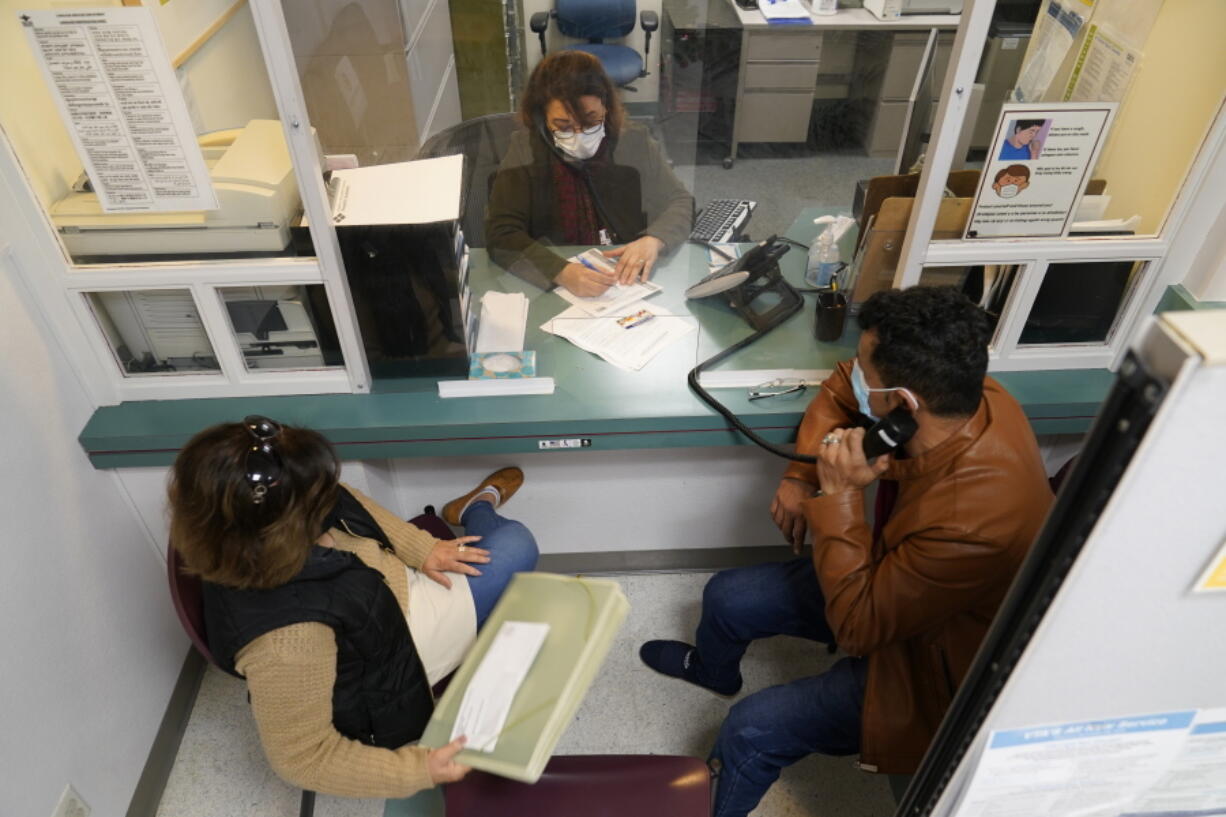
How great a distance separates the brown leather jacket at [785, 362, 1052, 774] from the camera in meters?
1.35

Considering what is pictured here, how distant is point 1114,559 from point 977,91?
1249 mm

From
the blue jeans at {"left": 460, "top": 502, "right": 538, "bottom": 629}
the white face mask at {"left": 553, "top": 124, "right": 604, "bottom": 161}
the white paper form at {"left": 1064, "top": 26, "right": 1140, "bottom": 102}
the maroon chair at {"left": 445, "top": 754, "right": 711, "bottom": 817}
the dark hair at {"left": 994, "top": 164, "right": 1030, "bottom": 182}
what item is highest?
the white paper form at {"left": 1064, "top": 26, "right": 1140, "bottom": 102}

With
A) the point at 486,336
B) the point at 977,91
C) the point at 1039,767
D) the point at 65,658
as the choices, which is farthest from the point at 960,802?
the point at 65,658

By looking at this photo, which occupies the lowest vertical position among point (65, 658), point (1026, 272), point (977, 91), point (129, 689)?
point (129, 689)

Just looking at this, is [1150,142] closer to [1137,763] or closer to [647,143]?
[647,143]

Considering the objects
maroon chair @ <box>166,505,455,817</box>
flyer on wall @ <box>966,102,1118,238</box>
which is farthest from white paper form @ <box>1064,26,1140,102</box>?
maroon chair @ <box>166,505,455,817</box>

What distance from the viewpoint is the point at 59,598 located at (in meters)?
Answer: 1.61

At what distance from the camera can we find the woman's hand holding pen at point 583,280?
2.14m

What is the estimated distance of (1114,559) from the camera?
0.56 meters

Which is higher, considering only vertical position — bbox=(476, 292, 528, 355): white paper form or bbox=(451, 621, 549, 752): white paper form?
bbox=(476, 292, 528, 355): white paper form

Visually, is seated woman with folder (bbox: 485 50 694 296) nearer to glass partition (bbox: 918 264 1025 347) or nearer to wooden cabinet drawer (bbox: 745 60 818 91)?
wooden cabinet drawer (bbox: 745 60 818 91)

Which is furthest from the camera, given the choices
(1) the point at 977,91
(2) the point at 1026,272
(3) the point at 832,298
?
(3) the point at 832,298

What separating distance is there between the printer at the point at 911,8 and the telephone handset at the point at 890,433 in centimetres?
77

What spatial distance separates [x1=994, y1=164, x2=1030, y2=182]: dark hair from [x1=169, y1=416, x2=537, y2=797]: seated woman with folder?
1.41m
